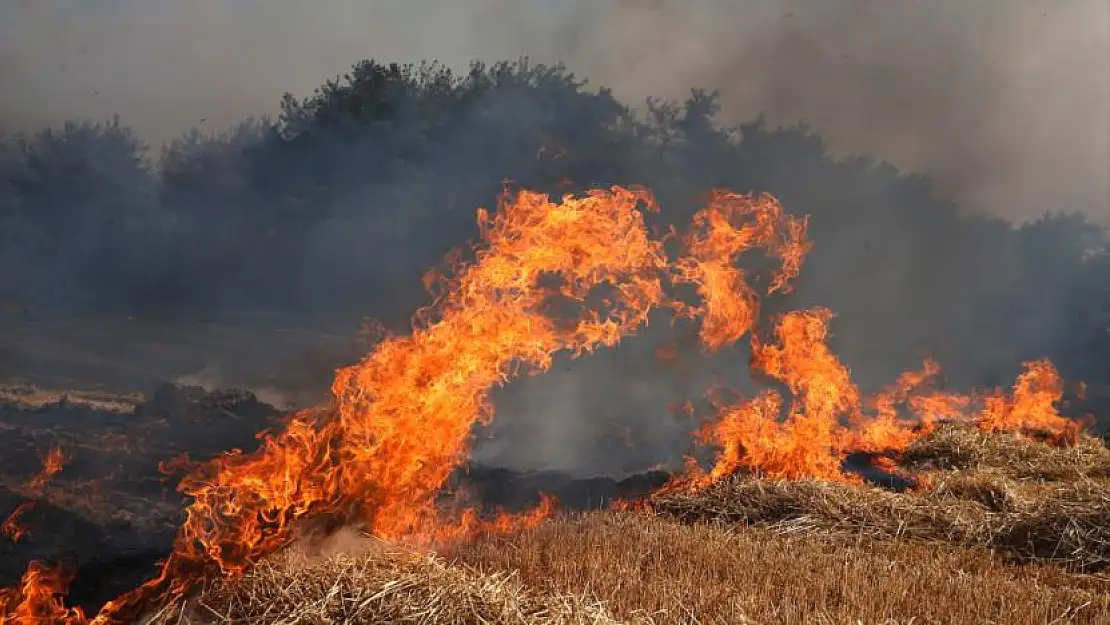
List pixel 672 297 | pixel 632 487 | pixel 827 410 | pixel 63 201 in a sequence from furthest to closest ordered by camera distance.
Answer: pixel 672 297
pixel 63 201
pixel 827 410
pixel 632 487

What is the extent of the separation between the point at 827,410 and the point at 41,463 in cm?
1062

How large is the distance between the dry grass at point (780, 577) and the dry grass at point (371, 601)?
64 centimetres

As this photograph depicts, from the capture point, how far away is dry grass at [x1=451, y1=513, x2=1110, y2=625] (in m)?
5.28

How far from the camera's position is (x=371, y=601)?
4.50 m

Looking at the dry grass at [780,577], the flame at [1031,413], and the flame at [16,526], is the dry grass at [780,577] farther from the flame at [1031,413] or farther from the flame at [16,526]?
the flame at [1031,413]

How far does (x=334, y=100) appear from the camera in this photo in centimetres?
1941

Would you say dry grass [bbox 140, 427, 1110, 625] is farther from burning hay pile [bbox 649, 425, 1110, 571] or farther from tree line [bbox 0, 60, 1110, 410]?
tree line [bbox 0, 60, 1110, 410]

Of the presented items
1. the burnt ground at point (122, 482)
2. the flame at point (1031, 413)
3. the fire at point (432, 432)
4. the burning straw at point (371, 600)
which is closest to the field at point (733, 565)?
the burning straw at point (371, 600)

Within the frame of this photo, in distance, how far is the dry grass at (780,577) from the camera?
5.28 m

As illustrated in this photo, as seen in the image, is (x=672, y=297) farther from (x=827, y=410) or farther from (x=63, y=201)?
(x=63, y=201)

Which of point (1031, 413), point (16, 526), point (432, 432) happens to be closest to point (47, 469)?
point (16, 526)

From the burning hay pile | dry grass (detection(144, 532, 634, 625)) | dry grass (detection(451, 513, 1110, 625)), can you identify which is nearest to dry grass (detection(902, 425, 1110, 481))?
the burning hay pile

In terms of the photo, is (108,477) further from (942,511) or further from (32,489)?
(942,511)

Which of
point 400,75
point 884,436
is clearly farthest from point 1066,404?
point 400,75
